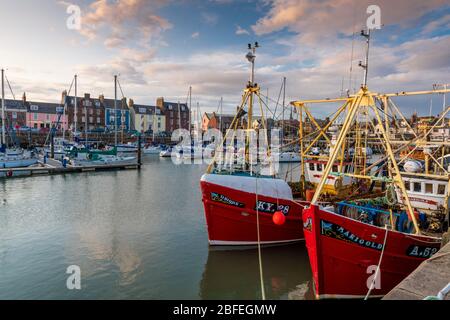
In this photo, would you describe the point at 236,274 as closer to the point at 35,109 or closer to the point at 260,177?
the point at 260,177

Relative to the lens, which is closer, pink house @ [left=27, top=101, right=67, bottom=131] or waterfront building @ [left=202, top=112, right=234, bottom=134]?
pink house @ [left=27, top=101, right=67, bottom=131]

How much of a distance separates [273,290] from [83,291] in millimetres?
7788

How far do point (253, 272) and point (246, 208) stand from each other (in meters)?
3.15

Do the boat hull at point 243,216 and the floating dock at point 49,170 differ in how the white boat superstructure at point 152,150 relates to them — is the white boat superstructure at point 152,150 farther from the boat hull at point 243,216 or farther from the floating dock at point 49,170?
the boat hull at point 243,216

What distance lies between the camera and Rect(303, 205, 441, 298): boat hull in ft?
34.8

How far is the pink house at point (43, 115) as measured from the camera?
9138 centimetres

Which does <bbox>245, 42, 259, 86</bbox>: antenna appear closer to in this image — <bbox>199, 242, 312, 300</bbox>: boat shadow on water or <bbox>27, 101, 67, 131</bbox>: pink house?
<bbox>199, 242, 312, 300</bbox>: boat shadow on water

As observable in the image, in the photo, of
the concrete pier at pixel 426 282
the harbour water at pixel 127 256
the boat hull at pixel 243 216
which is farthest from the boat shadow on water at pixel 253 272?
the concrete pier at pixel 426 282

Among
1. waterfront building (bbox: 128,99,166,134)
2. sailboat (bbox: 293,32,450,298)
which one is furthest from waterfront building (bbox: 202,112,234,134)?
sailboat (bbox: 293,32,450,298)

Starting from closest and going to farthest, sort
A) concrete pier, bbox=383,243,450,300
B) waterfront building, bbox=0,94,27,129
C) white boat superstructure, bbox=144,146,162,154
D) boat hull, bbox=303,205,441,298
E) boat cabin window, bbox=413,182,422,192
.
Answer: concrete pier, bbox=383,243,450,300
boat hull, bbox=303,205,441,298
boat cabin window, bbox=413,182,422,192
white boat superstructure, bbox=144,146,162,154
waterfront building, bbox=0,94,27,129

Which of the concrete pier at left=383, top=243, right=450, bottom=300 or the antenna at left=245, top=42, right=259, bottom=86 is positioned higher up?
the antenna at left=245, top=42, right=259, bottom=86

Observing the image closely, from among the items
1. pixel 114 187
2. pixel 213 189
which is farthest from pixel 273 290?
pixel 114 187

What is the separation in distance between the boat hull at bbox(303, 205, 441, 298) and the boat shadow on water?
77.1 inches

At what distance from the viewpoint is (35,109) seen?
92.0 metres
